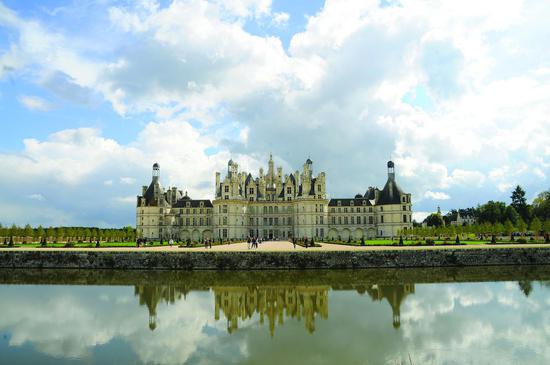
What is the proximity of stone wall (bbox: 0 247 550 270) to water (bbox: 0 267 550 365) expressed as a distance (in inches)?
156

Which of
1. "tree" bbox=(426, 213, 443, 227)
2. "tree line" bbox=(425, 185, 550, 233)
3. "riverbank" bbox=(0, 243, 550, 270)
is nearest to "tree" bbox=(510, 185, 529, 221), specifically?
"tree line" bbox=(425, 185, 550, 233)

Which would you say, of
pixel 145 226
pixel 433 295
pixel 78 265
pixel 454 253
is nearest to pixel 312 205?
pixel 145 226

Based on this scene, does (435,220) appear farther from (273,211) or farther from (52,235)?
(52,235)

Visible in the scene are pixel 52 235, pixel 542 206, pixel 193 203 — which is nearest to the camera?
pixel 52 235

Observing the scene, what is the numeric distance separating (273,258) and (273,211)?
38.4 meters

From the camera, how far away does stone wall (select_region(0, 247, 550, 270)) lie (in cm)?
3281

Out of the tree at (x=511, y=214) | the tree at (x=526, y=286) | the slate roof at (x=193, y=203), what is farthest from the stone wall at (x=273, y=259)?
the slate roof at (x=193, y=203)

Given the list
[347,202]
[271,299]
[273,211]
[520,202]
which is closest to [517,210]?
[520,202]

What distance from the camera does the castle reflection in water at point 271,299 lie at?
17.8 meters

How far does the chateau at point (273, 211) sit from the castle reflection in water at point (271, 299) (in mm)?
42516

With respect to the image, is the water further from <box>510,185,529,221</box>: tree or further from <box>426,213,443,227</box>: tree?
<box>426,213,443,227</box>: tree

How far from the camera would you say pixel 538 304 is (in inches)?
780

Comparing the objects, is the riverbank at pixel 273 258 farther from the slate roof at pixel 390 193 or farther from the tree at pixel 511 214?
the tree at pixel 511 214

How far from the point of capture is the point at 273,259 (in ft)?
108
